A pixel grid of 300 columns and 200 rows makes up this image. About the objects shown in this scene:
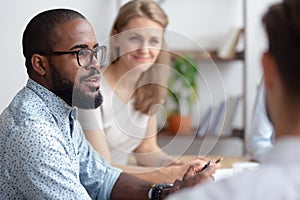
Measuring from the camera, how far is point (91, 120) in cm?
204

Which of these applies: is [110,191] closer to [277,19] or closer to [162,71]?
[162,71]

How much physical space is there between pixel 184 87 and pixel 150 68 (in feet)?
4.04

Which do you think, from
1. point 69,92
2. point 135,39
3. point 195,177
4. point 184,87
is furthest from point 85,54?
point 184,87

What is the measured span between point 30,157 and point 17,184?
0.30 feet

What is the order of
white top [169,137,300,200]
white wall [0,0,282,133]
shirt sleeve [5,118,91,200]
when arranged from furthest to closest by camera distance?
white wall [0,0,282,133]
shirt sleeve [5,118,91,200]
white top [169,137,300,200]

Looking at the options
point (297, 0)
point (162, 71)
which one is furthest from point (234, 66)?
point (297, 0)

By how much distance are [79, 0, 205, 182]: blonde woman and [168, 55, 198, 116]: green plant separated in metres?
0.98

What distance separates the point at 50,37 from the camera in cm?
157

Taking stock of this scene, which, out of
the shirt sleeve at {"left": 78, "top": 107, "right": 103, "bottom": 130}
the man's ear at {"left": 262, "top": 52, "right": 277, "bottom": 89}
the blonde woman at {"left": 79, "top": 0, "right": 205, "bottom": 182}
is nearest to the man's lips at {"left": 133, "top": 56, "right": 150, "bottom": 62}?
the blonde woman at {"left": 79, "top": 0, "right": 205, "bottom": 182}

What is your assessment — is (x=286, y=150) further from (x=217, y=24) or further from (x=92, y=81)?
(x=217, y=24)

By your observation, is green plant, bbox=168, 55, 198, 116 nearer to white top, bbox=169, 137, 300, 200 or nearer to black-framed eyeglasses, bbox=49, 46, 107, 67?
black-framed eyeglasses, bbox=49, 46, 107, 67

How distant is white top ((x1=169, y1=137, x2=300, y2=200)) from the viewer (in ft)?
2.70

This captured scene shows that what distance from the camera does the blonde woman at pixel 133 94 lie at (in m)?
2.14

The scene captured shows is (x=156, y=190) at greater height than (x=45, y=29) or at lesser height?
lesser
